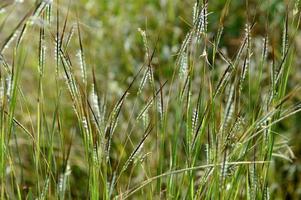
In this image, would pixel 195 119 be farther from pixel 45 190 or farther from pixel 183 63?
pixel 45 190

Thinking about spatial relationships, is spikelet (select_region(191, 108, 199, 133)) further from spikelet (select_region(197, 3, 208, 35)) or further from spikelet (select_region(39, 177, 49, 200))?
spikelet (select_region(39, 177, 49, 200))

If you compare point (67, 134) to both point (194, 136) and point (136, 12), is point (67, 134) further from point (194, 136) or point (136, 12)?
point (194, 136)

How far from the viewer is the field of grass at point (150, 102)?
161 centimetres

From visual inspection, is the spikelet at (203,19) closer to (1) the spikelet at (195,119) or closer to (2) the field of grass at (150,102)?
(2) the field of grass at (150,102)

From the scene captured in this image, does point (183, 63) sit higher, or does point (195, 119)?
point (183, 63)

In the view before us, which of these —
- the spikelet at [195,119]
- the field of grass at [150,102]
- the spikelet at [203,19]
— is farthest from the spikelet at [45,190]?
the spikelet at [203,19]

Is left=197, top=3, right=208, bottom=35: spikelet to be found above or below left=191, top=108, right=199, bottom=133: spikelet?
above

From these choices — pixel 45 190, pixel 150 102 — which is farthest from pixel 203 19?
pixel 45 190

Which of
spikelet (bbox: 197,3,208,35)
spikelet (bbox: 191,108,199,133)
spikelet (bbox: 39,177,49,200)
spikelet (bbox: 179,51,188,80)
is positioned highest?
spikelet (bbox: 197,3,208,35)

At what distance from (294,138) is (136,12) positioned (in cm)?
122

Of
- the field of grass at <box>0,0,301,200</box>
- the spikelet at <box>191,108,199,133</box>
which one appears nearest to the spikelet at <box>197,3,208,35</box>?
the field of grass at <box>0,0,301,200</box>

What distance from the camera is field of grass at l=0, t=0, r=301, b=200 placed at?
5.27 ft

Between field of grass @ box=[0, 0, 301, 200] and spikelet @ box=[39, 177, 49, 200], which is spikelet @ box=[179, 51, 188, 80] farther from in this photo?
spikelet @ box=[39, 177, 49, 200]

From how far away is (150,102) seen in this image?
1.65m
